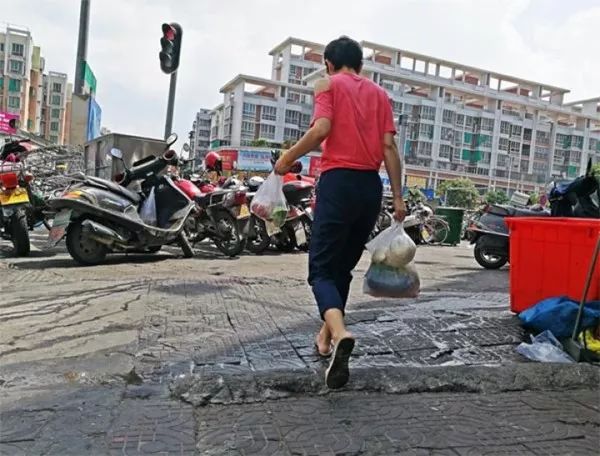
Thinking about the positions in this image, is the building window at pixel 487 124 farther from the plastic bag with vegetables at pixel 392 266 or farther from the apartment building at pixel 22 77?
the plastic bag with vegetables at pixel 392 266

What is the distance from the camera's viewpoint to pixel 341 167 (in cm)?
311

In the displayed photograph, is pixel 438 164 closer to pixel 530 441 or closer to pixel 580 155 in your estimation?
pixel 580 155

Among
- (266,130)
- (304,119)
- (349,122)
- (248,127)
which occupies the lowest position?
(349,122)

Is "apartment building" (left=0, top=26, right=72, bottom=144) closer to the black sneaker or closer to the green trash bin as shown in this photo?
the green trash bin

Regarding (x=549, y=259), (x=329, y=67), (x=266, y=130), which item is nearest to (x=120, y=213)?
(x=329, y=67)

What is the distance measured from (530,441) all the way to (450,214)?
13863mm

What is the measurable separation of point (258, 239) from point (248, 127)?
9007 cm

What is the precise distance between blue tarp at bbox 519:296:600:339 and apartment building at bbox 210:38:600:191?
85.1m

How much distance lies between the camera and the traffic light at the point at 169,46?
11406 millimetres

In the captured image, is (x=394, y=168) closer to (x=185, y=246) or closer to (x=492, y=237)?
(x=185, y=246)

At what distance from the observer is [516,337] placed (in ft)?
13.4

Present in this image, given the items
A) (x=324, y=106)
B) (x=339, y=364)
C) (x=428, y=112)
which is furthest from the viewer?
(x=428, y=112)

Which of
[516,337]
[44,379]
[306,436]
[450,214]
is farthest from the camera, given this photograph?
[450,214]

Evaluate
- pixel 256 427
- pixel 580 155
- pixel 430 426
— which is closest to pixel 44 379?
pixel 256 427
